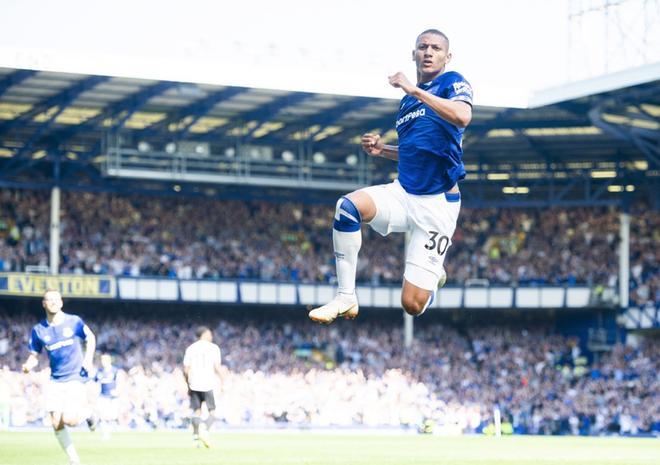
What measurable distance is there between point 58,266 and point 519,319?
1912 cm

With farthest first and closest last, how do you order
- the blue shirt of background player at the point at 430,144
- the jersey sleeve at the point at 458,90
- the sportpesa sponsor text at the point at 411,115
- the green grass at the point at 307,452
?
the green grass at the point at 307,452 → the sportpesa sponsor text at the point at 411,115 → the blue shirt of background player at the point at 430,144 → the jersey sleeve at the point at 458,90

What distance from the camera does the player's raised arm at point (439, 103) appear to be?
8.94 m

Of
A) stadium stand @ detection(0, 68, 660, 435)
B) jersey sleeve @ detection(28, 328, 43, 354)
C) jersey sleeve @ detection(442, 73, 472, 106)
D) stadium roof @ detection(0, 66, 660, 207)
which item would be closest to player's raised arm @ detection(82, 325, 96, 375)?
jersey sleeve @ detection(28, 328, 43, 354)

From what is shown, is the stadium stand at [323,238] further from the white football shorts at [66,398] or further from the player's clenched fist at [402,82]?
the player's clenched fist at [402,82]

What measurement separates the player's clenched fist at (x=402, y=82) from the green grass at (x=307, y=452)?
875cm

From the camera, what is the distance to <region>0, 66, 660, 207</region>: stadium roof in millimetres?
39094

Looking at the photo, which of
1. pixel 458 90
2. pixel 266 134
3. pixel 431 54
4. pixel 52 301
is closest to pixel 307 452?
pixel 52 301

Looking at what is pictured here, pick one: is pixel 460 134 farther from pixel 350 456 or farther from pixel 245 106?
pixel 245 106

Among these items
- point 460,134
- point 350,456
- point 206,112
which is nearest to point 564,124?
point 206,112

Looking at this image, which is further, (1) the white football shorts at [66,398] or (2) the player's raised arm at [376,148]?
(1) the white football shorts at [66,398]

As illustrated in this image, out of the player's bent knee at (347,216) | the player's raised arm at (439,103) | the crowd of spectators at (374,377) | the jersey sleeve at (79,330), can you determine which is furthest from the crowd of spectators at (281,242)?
the player's raised arm at (439,103)

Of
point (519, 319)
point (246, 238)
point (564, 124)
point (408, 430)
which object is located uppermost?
point (564, 124)

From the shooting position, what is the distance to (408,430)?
121 ft

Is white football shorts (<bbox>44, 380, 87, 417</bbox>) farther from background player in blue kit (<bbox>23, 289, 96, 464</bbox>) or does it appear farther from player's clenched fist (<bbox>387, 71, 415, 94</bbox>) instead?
player's clenched fist (<bbox>387, 71, 415, 94</bbox>)
